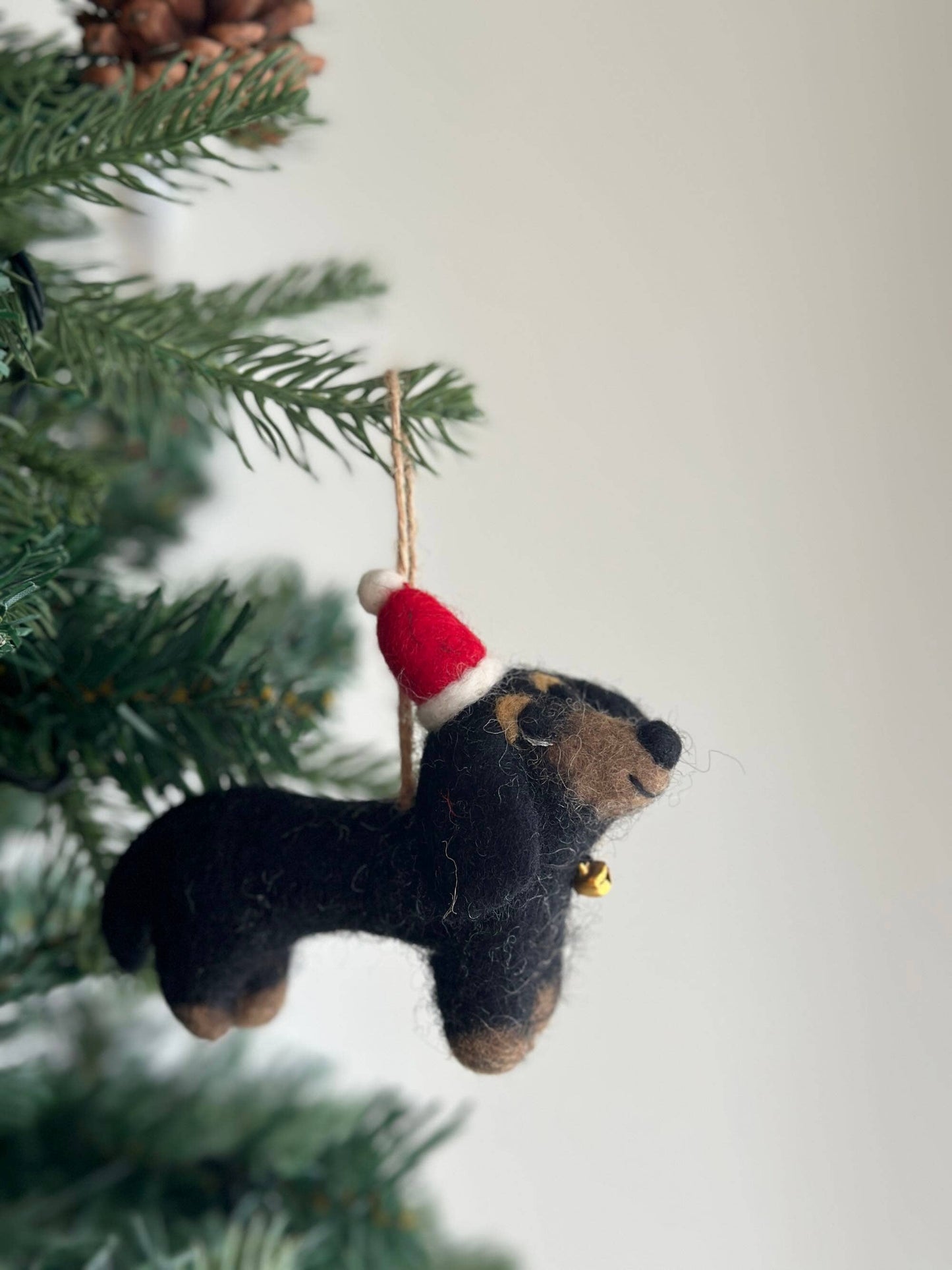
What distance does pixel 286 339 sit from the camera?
0.30 m

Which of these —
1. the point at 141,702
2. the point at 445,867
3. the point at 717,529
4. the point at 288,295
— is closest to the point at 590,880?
the point at 445,867

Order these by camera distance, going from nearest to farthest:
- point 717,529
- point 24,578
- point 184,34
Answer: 1. point 24,578
2. point 184,34
3. point 717,529

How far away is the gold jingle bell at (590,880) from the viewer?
28 centimetres

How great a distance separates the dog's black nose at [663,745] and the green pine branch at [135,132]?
0.62 feet

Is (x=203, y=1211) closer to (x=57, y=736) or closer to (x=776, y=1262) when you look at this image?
(x=57, y=736)

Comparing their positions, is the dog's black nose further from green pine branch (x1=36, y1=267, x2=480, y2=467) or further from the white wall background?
the white wall background

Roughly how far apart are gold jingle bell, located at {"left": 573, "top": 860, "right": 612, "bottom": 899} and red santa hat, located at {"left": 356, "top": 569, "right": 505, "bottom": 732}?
2.2 inches

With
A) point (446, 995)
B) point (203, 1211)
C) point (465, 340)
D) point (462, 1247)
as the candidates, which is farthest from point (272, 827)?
point (465, 340)

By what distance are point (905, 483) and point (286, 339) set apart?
42cm

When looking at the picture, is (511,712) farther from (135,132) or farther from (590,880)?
(135,132)

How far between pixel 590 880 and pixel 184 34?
0.31 meters

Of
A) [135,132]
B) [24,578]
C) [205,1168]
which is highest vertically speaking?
[135,132]

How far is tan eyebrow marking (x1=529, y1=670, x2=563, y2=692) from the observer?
28 centimetres

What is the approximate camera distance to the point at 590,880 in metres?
0.28
